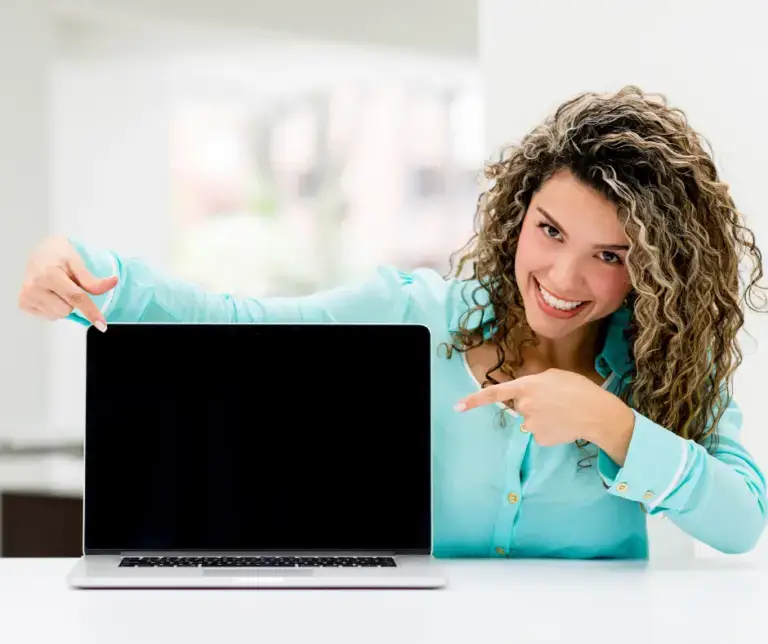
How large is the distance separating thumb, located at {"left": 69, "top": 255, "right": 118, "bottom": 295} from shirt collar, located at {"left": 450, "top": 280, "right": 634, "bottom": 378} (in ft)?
1.41

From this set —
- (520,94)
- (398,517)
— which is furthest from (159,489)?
(520,94)

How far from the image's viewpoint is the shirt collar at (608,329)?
121 cm

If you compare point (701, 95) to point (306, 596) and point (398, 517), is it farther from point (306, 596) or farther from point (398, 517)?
point (306, 596)

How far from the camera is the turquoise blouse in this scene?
1.12 meters

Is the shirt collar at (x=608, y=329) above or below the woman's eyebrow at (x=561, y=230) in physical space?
below

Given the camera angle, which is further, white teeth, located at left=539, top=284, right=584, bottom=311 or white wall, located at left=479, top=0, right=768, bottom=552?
white wall, located at left=479, top=0, right=768, bottom=552

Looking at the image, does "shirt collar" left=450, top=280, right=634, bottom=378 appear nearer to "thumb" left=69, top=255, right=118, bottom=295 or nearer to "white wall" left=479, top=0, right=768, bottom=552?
"white wall" left=479, top=0, right=768, bottom=552

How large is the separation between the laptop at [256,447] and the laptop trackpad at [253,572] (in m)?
0.02

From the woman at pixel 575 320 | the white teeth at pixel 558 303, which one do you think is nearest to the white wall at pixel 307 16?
the woman at pixel 575 320

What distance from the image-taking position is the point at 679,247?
1067 millimetres

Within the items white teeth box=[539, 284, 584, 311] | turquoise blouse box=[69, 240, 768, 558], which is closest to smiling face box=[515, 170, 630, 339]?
white teeth box=[539, 284, 584, 311]

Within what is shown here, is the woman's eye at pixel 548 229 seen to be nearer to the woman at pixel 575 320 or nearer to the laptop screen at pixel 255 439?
the woman at pixel 575 320

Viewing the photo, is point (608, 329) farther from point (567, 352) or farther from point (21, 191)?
point (21, 191)

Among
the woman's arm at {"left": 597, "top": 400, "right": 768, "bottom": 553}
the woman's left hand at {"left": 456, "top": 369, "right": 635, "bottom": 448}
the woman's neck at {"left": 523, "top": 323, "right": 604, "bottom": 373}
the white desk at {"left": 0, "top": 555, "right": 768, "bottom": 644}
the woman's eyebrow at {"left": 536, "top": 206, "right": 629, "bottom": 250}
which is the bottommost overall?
the white desk at {"left": 0, "top": 555, "right": 768, "bottom": 644}
